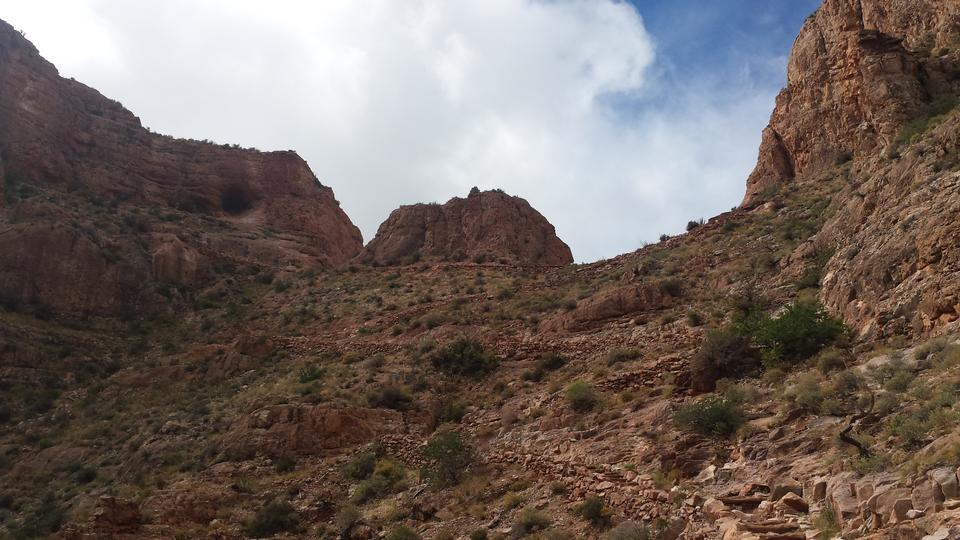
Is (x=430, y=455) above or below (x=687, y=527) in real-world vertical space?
above

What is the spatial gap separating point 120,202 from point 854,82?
130 feet

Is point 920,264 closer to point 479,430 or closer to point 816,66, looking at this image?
point 479,430

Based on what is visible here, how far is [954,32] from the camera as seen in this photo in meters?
29.6

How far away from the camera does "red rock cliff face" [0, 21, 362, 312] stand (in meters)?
40.0

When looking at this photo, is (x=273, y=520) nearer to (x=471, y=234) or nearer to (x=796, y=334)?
(x=796, y=334)

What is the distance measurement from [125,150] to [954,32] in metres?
46.2

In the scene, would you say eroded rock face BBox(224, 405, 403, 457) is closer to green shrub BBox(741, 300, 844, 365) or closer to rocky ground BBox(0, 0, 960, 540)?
rocky ground BBox(0, 0, 960, 540)

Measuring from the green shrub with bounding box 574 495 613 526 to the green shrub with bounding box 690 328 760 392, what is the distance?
412cm

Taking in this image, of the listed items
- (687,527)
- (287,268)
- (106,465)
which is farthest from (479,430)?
(287,268)

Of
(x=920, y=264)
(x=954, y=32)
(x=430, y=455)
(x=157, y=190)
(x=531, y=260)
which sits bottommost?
(x=430, y=455)

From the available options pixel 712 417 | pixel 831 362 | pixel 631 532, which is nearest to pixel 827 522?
pixel 631 532

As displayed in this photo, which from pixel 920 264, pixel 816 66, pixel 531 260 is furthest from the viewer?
pixel 531 260

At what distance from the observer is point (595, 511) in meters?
13.1

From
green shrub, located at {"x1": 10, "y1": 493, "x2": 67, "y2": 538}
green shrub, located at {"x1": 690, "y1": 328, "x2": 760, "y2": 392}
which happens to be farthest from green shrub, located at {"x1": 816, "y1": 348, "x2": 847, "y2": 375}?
green shrub, located at {"x1": 10, "y1": 493, "x2": 67, "y2": 538}
